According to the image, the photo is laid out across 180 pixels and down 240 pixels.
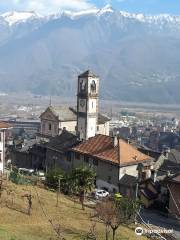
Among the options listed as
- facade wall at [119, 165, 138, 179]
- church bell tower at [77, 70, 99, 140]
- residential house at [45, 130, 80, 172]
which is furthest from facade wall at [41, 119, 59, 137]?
facade wall at [119, 165, 138, 179]

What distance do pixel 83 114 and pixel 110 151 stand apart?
26.3 metres

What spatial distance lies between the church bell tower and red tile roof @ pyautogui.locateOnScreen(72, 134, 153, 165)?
19.6 m

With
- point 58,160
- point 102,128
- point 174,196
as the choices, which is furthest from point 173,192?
point 102,128

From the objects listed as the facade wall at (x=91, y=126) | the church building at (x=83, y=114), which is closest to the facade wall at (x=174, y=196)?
the church building at (x=83, y=114)

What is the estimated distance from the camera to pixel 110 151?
195ft

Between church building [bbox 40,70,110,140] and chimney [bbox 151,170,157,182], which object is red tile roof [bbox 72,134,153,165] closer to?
chimney [bbox 151,170,157,182]

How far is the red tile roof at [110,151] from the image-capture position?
191 feet

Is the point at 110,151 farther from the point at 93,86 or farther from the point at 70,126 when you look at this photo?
the point at 70,126

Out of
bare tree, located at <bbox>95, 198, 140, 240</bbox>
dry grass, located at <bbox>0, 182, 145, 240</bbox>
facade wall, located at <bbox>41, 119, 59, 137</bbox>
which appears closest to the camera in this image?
dry grass, located at <bbox>0, 182, 145, 240</bbox>

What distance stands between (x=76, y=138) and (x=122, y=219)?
3738 cm

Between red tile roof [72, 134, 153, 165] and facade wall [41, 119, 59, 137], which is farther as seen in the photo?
facade wall [41, 119, 59, 137]

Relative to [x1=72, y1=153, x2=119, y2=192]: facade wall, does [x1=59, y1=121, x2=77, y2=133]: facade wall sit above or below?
above

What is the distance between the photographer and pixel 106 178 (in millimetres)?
58812

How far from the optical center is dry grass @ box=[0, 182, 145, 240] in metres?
28.3
